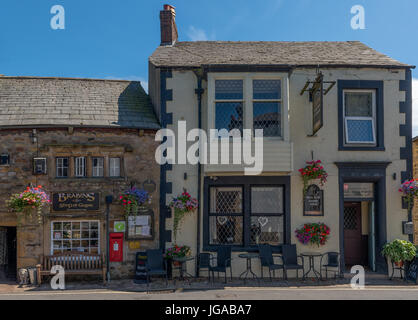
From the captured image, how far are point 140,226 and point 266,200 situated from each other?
385 centimetres

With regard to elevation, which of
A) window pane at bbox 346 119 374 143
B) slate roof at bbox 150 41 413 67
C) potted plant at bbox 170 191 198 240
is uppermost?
slate roof at bbox 150 41 413 67

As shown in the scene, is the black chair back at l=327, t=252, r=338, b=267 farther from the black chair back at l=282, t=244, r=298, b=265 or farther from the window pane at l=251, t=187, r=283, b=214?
the window pane at l=251, t=187, r=283, b=214

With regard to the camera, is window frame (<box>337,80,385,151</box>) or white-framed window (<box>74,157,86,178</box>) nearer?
white-framed window (<box>74,157,86,178</box>)

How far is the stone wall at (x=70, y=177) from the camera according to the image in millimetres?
10453

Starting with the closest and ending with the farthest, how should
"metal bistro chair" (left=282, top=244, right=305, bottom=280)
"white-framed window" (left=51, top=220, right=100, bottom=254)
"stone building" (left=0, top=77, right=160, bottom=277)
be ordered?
"metal bistro chair" (left=282, top=244, right=305, bottom=280) → "stone building" (left=0, top=77, right=160, bottom=277) → "white-framed window" (left=51, top=220, right=100, bottom=254)

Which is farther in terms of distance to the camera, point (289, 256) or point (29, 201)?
point (289, 256)

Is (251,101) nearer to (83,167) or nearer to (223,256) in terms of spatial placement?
(223,256)

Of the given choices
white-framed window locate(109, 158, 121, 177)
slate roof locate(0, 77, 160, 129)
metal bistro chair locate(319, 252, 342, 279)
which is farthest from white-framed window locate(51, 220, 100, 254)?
metal bistro chair locate(319, 252, 342, 279)

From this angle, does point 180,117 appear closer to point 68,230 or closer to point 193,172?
point 193,172

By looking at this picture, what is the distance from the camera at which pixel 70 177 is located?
10.8 m

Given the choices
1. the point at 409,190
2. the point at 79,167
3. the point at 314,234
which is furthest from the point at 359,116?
the point at 79,167

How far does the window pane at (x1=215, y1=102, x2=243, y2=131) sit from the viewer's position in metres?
10.9

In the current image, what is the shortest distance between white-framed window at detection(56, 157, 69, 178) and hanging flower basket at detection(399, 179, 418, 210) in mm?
9937

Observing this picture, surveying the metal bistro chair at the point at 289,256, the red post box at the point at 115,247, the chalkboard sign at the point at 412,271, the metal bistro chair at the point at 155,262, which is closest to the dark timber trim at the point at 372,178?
the chalkboard sign at the point at 412,271
